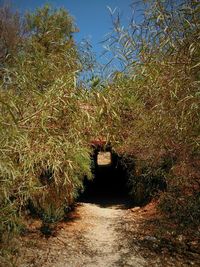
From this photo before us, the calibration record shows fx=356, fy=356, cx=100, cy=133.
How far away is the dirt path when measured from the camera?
584 centimetres

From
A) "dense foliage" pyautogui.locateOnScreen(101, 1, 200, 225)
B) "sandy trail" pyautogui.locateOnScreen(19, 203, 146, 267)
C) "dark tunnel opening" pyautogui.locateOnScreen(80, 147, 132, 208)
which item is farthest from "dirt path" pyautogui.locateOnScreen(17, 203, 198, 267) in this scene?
"dark tunnel opening" pyautogui.locateOnScreen(80, 147, 132, 208)

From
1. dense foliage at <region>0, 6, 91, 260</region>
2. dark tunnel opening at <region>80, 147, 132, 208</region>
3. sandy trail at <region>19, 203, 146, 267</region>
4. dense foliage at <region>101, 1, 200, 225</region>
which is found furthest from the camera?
dark tunnel opening at <region>80, 147, 132, 208</region>

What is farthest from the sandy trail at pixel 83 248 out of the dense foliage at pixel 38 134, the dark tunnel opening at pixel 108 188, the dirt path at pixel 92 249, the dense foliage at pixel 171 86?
the dark tunnel opening at pixel 108 188

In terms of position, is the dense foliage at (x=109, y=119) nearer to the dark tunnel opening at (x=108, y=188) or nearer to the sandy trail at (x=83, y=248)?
the sandy trail at (x=83, y=248)

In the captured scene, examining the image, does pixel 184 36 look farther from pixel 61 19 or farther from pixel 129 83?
pixel 61 19

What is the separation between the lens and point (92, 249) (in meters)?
6.48

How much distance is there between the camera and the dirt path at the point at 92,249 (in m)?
5.84

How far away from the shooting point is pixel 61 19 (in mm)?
21078

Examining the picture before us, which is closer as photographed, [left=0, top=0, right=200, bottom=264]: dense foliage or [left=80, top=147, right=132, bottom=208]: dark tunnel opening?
[left=0, top=0, right=200, bottom=264]: dense foliage

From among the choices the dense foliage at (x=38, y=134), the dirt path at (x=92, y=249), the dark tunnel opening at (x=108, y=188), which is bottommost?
the dirt path at (x=92, y=249)

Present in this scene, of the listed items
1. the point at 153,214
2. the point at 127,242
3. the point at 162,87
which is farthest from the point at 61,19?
the point at 162,87

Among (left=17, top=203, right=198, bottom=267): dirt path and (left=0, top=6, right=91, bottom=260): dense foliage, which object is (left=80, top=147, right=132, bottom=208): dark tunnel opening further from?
(left=0, top=6, right=91, bottom=260): dense foliage

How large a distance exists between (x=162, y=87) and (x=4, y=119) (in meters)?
2.01

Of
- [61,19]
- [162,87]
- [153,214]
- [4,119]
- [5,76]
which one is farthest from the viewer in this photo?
[61,19]
